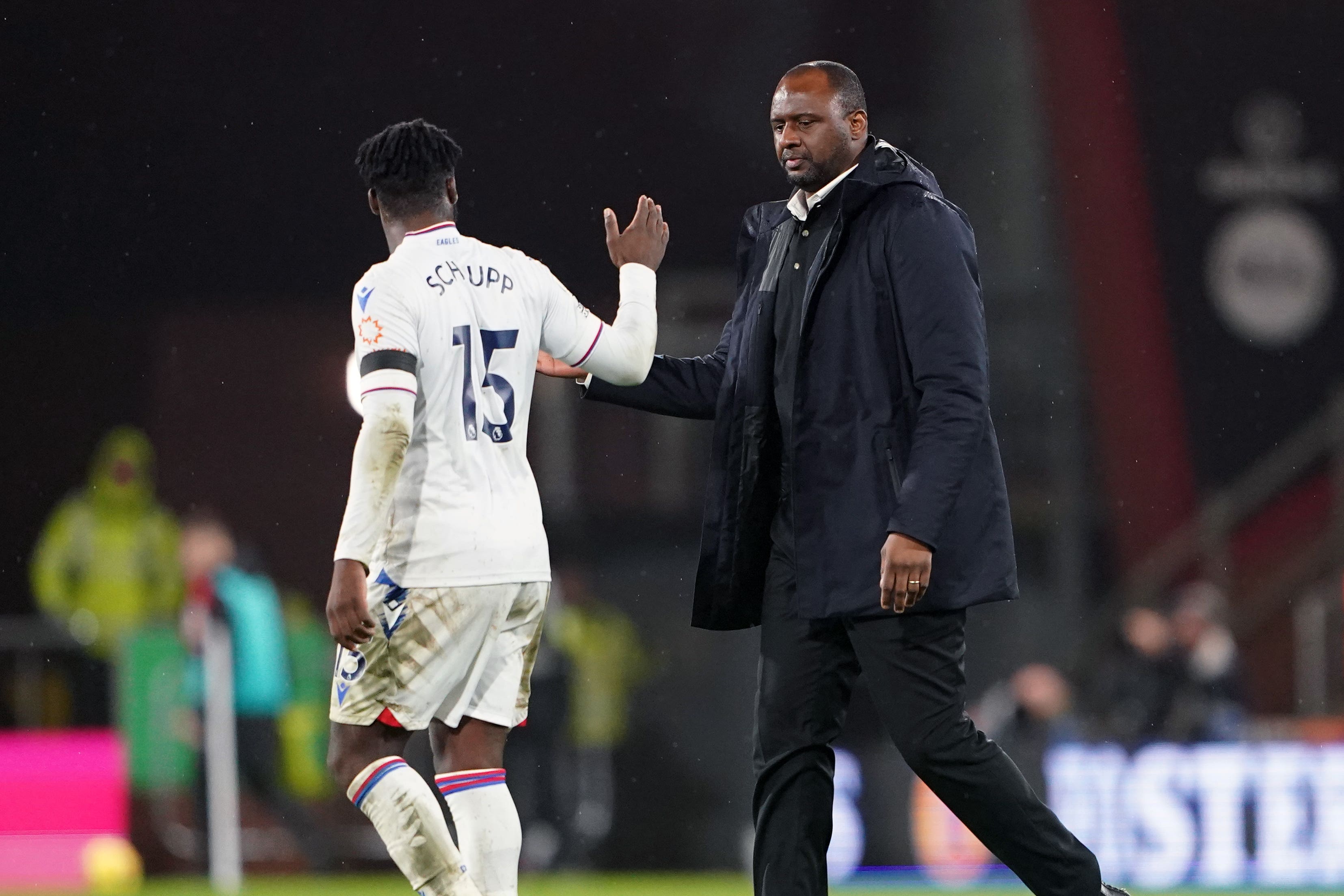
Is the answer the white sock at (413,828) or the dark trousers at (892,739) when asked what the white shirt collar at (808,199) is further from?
the white sock at (413,828)

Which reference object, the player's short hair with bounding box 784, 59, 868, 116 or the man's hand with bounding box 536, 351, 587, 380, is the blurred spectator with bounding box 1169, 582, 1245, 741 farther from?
the player's short hair with bounding box 784, 59, 868, 116

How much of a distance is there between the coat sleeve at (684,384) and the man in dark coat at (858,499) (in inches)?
7.7

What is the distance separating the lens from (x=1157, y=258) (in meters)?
12.8

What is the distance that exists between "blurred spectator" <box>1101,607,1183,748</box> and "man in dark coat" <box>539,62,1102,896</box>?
19.3ft

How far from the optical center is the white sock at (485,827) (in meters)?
3.97

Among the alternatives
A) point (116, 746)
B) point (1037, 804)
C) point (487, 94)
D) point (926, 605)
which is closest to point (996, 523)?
point (926, 605)

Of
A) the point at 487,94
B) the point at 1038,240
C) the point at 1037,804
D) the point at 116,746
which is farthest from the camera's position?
the point at 1038,240

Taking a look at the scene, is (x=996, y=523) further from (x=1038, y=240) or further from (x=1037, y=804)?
(x=1038, y=240)

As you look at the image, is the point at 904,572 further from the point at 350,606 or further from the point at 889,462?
the point at 350,606

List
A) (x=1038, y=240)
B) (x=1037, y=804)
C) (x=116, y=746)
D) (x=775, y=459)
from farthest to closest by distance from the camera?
1. (x=1038, y=240)
2. (x=116, y=746)
3. (x=775, y=459)
4. (x=1037, y=804)

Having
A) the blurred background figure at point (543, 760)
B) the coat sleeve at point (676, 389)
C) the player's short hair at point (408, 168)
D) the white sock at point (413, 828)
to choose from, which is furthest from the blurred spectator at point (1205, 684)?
the player's short hair at point (408, 168)

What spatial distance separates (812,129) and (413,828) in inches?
65.8

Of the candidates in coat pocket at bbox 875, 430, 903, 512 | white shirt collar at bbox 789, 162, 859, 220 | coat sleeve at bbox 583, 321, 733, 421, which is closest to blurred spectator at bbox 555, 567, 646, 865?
coat sleeve at bbox 583, 321, 733, 421

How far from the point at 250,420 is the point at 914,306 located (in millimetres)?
9124
